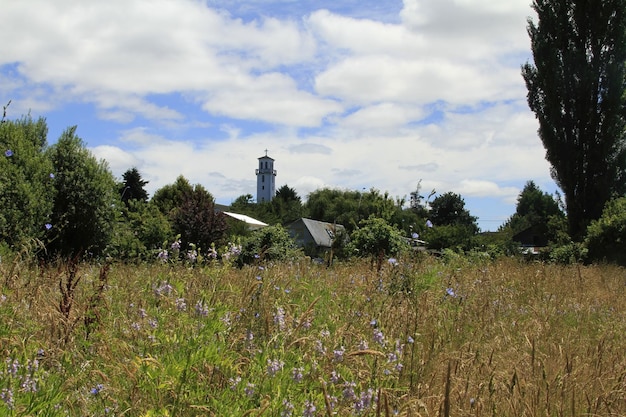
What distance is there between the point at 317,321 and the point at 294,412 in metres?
1.79

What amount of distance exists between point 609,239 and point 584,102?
823cm

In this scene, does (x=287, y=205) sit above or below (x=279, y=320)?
above

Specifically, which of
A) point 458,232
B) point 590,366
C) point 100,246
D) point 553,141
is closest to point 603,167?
point 553,141

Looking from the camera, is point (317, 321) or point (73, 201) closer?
point (317, 321)

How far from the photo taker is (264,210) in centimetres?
7819

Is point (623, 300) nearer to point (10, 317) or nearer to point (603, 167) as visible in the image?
point (10, 317)

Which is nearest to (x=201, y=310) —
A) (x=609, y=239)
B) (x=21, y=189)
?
(x=21, y=189)

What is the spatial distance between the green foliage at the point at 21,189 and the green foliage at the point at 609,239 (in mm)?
15936

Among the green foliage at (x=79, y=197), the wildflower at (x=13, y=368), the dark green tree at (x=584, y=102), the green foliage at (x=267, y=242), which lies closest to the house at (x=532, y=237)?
the dark green tree at (x=584, y=102)

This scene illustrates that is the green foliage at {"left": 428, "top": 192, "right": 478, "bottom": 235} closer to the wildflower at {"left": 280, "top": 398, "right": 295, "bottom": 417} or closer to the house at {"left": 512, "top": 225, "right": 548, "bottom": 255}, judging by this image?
the house at {"left": 512, "top": 225, "right": 548, "bottom": 255}

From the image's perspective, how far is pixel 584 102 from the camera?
22.9m

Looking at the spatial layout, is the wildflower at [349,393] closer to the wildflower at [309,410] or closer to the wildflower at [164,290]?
the wildflower at [309,410]

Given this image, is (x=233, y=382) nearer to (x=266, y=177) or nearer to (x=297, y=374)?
(x=297, y=374)

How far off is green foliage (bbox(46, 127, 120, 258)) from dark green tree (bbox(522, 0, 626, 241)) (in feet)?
62.0
